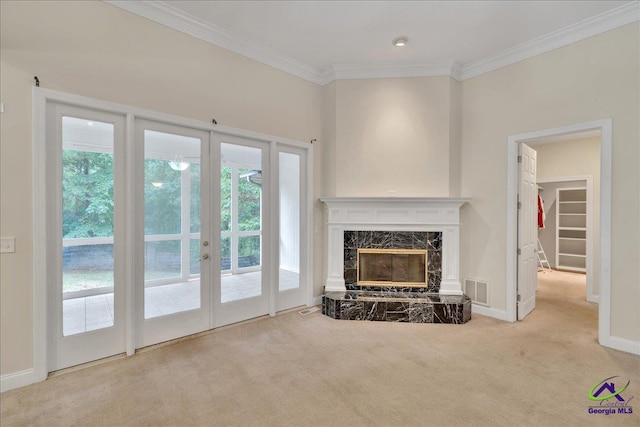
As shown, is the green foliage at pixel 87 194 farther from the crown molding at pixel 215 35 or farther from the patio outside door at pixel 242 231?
the crown molding at pixel 215 35

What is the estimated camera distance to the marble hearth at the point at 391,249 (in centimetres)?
381

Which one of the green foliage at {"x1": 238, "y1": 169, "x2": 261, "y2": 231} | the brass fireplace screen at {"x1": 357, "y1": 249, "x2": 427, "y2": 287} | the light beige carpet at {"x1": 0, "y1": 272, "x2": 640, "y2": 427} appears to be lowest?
the light beige carpet at {"x1": 0, "y1": 272, "x2": 640, "y2": 427}

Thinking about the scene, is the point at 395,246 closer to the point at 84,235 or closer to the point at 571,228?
the point at 84,235

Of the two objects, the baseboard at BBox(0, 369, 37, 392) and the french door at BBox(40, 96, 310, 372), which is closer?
the baseboard at BBox(0, 369, 37, 392)

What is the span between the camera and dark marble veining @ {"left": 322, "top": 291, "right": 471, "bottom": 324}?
12.1ft

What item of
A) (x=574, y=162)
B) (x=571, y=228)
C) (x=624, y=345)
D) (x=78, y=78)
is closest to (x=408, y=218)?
(x=624, y=345)

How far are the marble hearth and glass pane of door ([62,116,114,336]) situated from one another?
2.48m

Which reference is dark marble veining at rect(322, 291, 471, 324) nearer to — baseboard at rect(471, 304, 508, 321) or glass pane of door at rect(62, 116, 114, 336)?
baseboard at rect(471, 304, 508, 321)

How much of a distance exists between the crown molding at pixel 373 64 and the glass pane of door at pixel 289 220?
4.10 feet

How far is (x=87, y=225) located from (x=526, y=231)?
508 cm

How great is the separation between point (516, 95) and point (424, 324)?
3121 millimetres

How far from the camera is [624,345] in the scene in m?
2.99

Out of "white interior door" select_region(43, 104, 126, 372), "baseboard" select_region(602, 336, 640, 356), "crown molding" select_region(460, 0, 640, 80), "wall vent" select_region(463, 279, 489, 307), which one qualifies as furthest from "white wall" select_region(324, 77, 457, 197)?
"white interior door" select_region(43, 104, 126, 372)

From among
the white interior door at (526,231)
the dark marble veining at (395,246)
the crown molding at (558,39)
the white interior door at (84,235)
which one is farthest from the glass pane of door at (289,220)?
the white interior door at (526,231)
